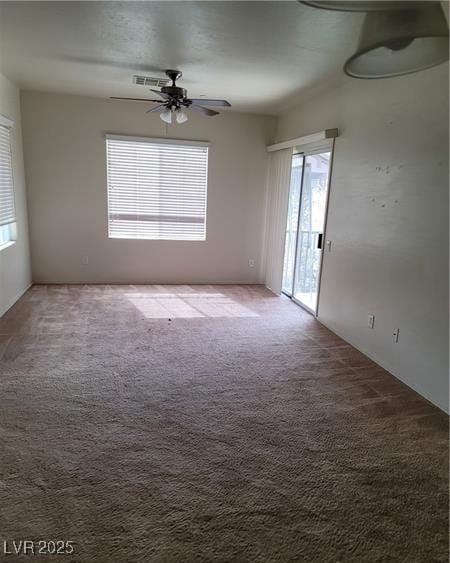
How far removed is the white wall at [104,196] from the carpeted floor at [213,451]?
6.90ft

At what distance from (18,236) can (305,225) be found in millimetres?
3934

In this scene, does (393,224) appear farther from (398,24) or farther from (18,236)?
(18,236)

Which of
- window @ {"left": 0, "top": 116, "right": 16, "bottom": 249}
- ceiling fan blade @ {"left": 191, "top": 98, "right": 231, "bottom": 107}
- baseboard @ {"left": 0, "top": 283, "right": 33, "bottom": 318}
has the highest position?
ceiling fan blade @ {"left": 191, "top": 98, "right": 231, "bottom": 107}

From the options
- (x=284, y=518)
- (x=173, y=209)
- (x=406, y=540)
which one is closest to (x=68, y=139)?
(x=173, y=209)

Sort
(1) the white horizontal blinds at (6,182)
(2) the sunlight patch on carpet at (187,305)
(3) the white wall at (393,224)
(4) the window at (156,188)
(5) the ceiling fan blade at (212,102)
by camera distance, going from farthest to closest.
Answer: (4) the window at (156,188) → (2) the sunlight patch on carpet at (187,305) → (1) the white horizontal blinds at (6,182) → (5) the ceiling fan blade at (212,102) → (3) the white wall at (393,224)

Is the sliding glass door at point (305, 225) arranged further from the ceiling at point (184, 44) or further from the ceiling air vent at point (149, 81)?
the ceiling air vent at point (149, 81)

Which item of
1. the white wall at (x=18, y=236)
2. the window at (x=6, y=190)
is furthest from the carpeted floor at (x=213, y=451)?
the window at (x=6, y=190)

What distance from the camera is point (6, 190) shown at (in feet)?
15.6

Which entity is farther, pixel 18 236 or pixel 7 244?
pixel 18 236

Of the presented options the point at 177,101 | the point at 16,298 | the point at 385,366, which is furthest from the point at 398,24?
the point at 16,298

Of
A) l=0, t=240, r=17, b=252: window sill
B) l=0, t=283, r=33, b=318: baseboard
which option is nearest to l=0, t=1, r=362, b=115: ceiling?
l=0, t=240, r=17, b=252: window sill

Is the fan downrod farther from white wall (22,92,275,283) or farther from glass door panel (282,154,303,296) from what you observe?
glass door panel (282,154,303,296)

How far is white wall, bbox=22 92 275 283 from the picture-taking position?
220 inches

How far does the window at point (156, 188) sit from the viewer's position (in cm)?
589
